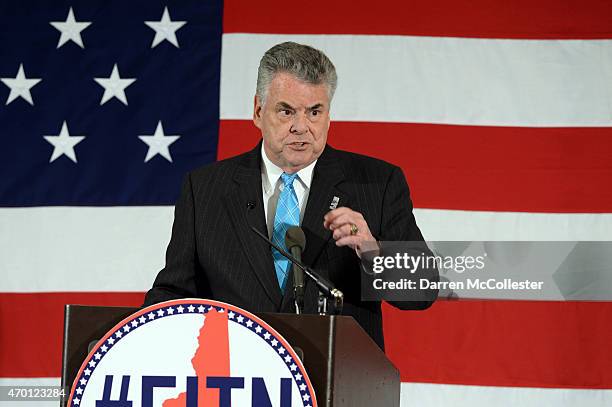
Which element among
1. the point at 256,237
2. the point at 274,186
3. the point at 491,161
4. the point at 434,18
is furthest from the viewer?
the point at 434,18

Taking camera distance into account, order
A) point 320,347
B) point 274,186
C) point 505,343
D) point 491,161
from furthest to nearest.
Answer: point 491,161, point 505,343, point 274,186, point 320,347

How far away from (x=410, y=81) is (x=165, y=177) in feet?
3.43

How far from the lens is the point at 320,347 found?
1.20 meters

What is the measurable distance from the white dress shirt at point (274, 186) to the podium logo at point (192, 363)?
64 centimetres

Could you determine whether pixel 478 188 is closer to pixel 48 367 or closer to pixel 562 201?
pixel 562 201

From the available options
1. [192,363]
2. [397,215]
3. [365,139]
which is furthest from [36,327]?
[192,363]

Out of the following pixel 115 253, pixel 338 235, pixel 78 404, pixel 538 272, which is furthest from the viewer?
pixel 115 253

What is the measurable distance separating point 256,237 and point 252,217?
0.05 m

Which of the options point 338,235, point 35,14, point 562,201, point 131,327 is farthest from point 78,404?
point 35,14

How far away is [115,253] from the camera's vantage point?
3354 millimetres

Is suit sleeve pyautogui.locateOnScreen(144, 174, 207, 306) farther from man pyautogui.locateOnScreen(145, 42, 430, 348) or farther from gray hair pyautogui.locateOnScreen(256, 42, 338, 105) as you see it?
gray hair pyautogui.locateOnScreen(256, 42, 338, 105)

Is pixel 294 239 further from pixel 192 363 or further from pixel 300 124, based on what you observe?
pixel 300 124

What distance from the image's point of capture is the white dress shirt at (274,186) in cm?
189

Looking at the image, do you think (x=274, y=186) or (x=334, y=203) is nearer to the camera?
(x=334, y=203)
